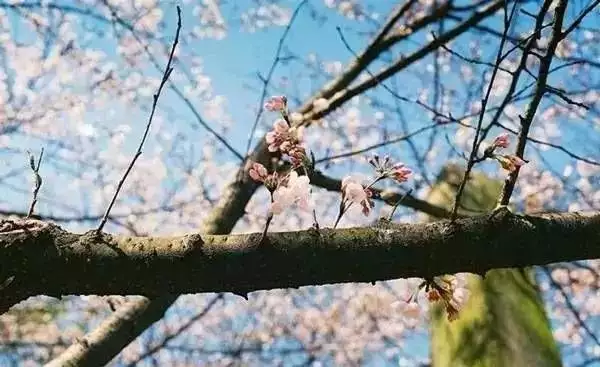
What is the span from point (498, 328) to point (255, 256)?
6.08ft

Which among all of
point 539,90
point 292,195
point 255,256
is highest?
point 539,90

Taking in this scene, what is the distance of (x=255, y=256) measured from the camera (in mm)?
1443

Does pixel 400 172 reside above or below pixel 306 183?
above

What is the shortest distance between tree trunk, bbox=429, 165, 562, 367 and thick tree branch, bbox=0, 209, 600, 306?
139 centimetres

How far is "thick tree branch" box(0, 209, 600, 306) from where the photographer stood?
4.67 feet

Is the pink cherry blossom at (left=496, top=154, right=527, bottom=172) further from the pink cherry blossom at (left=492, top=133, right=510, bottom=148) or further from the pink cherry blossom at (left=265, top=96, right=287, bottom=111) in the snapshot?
the pink cherry blossom at (left=265, top=96, right=287, bottom=111)

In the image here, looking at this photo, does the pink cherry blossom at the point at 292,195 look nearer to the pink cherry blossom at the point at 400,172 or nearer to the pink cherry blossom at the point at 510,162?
the pink cherry blossom at the point at 400,172

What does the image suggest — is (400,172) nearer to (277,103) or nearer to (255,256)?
(277,103)

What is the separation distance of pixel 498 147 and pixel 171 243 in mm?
910

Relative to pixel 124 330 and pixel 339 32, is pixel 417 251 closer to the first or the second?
pixel 339 32

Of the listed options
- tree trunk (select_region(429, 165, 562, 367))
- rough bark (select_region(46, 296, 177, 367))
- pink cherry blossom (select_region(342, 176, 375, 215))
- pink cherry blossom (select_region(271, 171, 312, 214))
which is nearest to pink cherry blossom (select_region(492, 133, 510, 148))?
pink cherry blossom (select_region(342, 176, 375, 215))

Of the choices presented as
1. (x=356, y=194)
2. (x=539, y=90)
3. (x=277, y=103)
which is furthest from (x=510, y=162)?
(x=277, y=103)

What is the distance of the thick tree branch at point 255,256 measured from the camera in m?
1.42

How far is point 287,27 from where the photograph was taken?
147 inches
